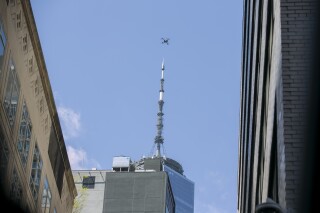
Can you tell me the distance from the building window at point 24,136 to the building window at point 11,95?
1.54 m

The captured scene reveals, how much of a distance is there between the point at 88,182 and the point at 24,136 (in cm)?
8080

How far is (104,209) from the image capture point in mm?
104125

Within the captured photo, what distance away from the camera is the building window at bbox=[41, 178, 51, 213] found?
34.8 meters

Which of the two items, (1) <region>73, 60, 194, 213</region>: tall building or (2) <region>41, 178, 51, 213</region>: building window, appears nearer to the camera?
(2) <region>41, 178, 51, 213</region>: building window

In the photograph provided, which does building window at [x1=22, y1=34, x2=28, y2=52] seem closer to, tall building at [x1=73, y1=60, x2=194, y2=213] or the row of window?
the row of window

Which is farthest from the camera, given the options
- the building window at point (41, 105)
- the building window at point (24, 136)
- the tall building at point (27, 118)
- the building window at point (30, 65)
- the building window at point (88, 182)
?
the building window at point (88, 182)

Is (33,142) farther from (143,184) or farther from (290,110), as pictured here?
(143,184)

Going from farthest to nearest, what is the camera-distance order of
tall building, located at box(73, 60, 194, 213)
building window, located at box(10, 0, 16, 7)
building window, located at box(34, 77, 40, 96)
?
tall building, located at box(73, 60, 194, 213)
building window, located at box(34, 77, 40, 96)
building window, located at box(10, 0, 16, 7)

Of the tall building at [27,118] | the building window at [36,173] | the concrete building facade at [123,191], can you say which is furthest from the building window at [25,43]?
the concrete building facade at [123,191]

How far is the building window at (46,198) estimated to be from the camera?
114 ft

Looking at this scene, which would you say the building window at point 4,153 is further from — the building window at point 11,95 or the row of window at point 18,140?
the building window at point 11,95

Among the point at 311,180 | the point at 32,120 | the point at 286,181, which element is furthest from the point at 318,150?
the point at 32,120

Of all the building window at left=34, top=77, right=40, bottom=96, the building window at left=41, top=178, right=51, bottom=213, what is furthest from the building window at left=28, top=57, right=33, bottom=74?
the building window at left=41, top=178, right=51, bottom=213

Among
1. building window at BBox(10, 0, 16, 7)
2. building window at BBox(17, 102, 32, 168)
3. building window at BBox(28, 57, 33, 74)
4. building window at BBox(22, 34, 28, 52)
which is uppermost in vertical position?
building window at BBox(10, 0, 16, 7)
